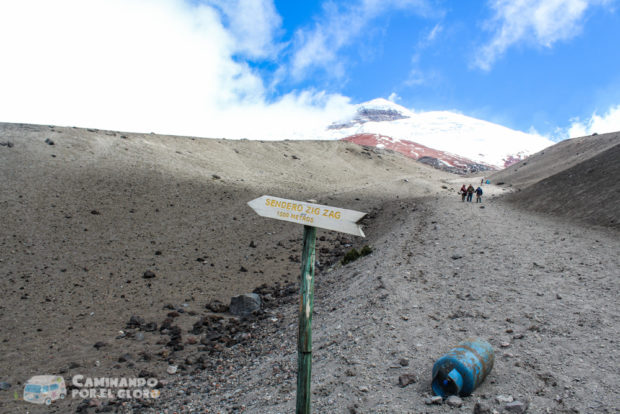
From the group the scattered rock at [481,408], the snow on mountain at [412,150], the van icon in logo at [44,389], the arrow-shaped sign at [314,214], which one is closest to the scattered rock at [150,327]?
the van icon in logo at [44,389]

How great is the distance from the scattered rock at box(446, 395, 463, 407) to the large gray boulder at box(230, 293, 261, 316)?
7750 millimetres

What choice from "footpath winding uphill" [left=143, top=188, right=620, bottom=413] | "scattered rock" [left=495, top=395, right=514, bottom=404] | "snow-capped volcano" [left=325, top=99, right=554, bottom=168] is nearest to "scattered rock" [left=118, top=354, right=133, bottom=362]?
"footpath winding uphill" [left=143, top=188, right=620, bottom=413]

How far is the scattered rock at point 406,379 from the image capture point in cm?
594

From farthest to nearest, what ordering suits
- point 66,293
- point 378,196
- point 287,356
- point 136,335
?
1. point 378,196
2. point 66,293
3. point 136,335
4. point 287,356

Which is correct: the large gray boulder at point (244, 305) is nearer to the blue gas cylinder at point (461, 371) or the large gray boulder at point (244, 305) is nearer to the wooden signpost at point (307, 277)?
the blue gas cylinder at point (461, 371)

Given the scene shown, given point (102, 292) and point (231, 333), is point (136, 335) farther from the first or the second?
point (102, 292)

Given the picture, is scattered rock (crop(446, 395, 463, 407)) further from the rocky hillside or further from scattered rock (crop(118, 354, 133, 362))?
the rocky hillside

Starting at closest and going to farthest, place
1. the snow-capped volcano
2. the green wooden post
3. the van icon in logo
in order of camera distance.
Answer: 1. the green wooden post
2. the van icon in logo
3. the snow-capped volcano

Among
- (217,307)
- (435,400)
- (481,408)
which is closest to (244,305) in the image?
(217,307)

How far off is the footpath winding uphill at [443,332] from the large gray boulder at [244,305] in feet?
1.87

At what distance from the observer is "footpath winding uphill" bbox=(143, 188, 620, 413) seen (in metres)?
5.68

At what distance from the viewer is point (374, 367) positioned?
259 inches

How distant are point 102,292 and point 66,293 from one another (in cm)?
114

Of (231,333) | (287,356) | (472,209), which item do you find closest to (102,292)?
(231,333)
